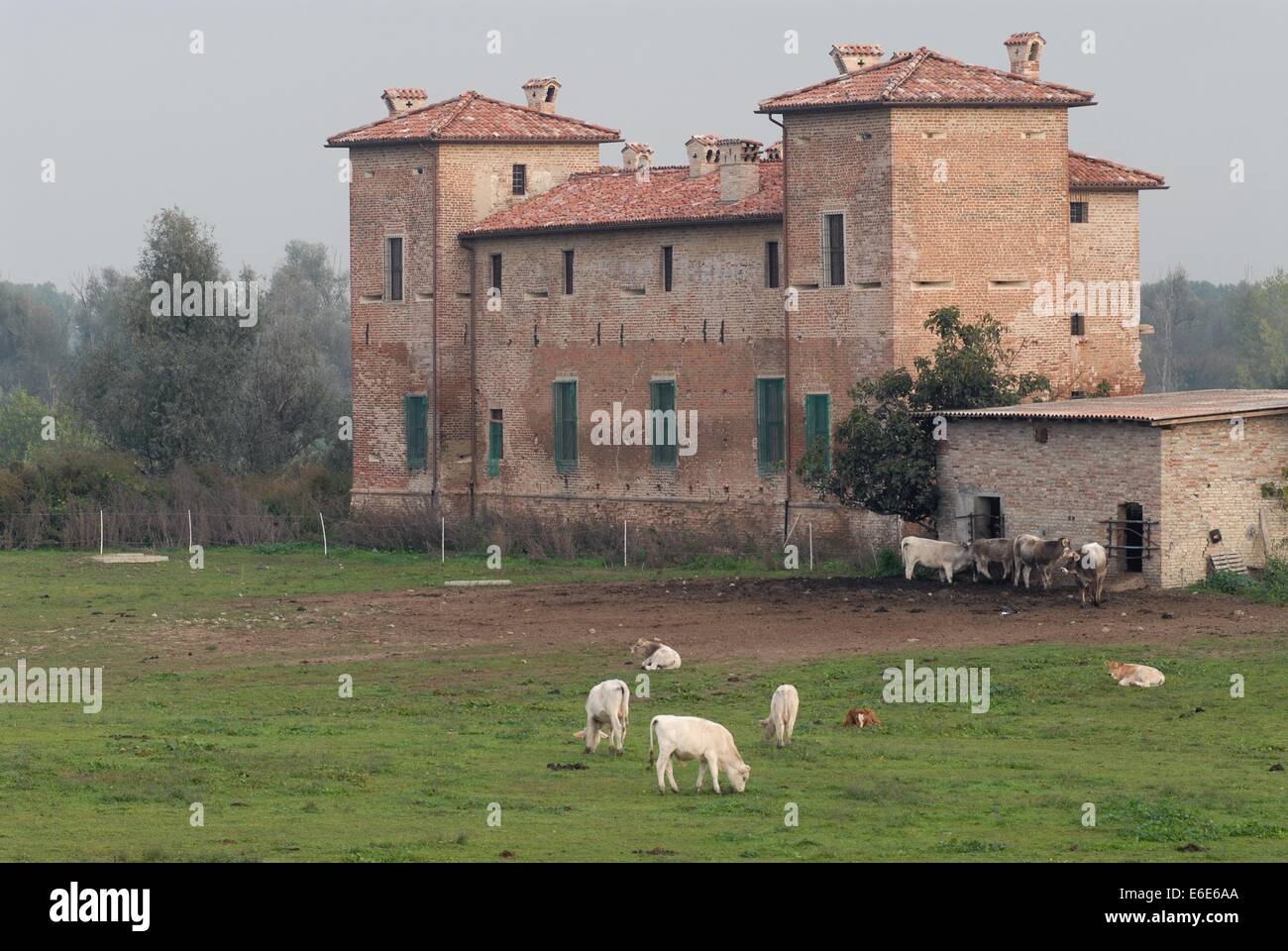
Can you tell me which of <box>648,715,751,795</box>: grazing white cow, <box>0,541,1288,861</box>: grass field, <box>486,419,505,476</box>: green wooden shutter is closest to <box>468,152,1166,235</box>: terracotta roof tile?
<box>486,419,505,476</box>: green wooden shutter

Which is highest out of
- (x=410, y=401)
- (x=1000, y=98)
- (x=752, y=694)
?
(x=1000, y=98)

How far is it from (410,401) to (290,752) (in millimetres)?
30233

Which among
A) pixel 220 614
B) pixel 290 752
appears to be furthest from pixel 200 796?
pixel 220 614

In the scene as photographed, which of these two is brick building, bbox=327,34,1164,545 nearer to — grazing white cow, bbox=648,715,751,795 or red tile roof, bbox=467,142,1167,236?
red tile roof, bbox=467,142,1167,236

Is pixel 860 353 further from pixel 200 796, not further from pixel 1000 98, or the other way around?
pixel 200 796

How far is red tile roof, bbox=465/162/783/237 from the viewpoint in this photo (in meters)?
47.0

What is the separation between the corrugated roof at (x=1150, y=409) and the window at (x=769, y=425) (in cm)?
664

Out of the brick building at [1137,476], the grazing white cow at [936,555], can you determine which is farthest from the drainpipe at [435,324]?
the brick building at [1137,476]

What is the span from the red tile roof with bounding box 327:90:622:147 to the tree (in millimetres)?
14510

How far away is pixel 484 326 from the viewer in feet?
171

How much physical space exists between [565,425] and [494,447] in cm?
252

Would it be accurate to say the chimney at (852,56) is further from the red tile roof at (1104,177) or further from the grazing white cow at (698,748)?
the grazing white cow at (698,748)

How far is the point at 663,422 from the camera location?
158 feet

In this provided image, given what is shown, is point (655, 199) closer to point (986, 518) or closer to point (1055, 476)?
point (986, 518)
